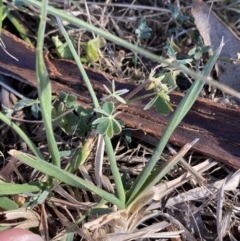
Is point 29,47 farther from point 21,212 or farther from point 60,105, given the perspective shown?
point 21,212

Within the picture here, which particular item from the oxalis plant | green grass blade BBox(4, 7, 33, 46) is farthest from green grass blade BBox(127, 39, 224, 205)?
green grass blade BBox(4, 7, 33, 46)

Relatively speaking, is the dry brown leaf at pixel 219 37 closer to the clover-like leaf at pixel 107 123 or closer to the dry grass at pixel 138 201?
the dry grass at pixel 138 201

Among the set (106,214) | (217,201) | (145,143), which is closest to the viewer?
(106,214)

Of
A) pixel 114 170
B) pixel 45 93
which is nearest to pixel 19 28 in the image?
pixel 45 93

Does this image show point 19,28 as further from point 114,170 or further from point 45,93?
point 114,170

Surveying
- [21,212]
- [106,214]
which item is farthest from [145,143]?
[21,212]

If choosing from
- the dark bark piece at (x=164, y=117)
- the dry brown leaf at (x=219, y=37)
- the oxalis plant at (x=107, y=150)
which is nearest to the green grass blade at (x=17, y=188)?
the oxalis plant at (x=107, y=150)
